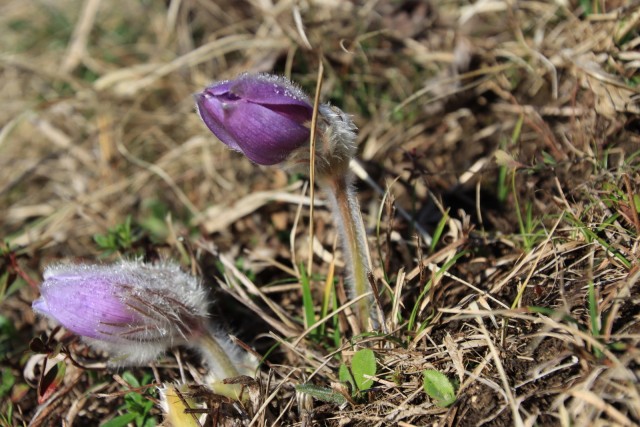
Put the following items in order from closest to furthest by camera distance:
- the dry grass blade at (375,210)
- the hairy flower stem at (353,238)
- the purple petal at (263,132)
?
1. the purple petal at (263,132)
2. the dry grass blade at (375,210)
3. the hairy flower stem at (353,238)

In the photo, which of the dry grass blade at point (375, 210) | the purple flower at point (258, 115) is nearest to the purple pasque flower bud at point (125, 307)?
the dry grass blade at point (375, 210)

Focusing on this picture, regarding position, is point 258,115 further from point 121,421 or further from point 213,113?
point 121,421

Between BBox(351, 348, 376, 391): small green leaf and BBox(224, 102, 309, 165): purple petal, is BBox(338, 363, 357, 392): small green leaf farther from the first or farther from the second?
BBox(224, 102, 309, 165): purple petal

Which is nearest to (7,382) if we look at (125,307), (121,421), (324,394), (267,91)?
(121,421)

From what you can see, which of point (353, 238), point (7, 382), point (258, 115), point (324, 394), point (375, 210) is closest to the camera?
point (258, 115)

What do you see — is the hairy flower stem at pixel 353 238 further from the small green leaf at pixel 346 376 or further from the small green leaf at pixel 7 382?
the small green leaf at pixel 7 382

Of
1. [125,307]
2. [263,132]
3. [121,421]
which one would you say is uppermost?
[263,132]

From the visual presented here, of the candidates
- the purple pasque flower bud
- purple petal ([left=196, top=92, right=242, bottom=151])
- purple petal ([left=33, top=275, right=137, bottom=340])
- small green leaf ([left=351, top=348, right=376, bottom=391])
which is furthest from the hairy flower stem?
purple petal ([left=33, top=275, right=137, bottom=340])

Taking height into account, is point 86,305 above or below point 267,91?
below
